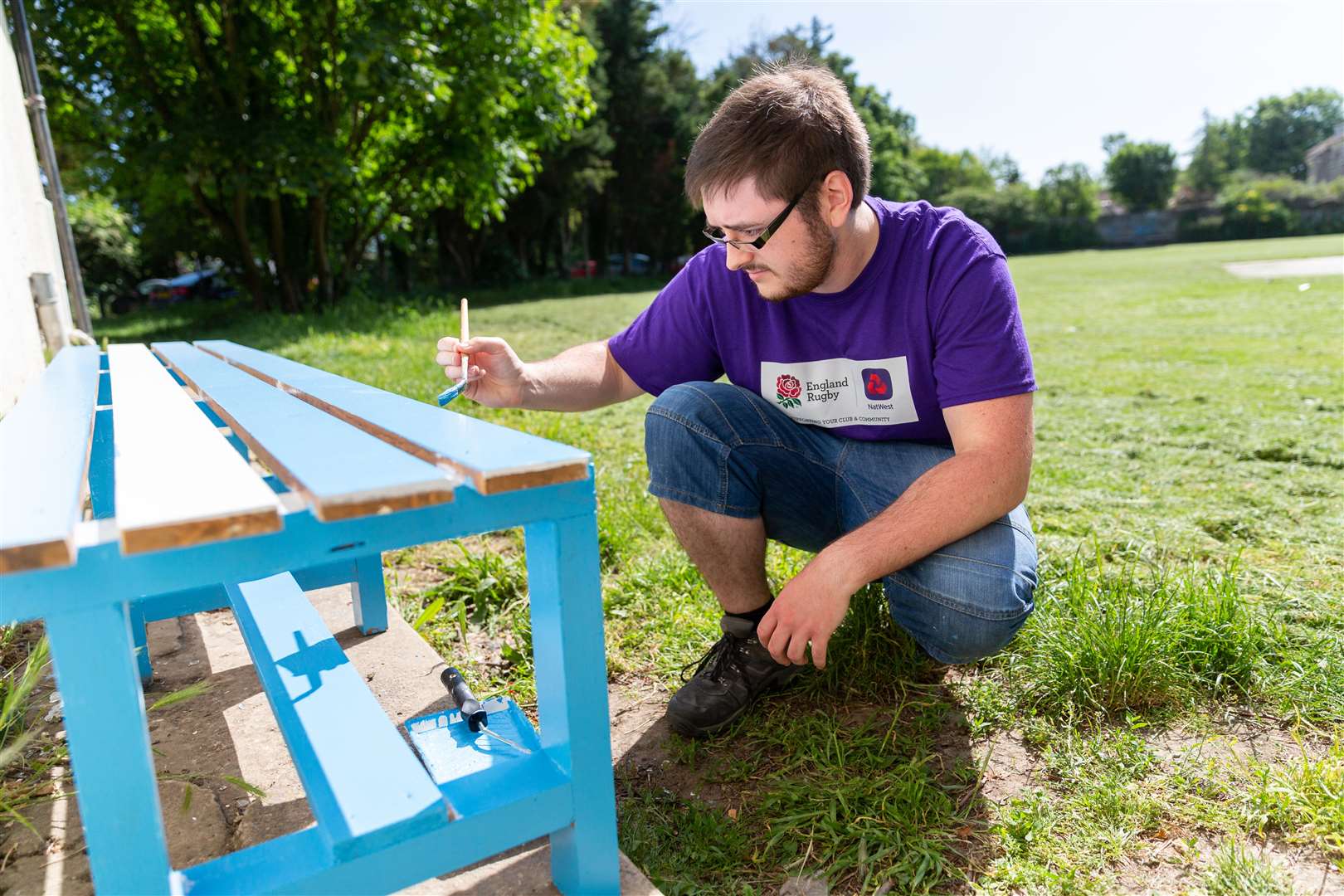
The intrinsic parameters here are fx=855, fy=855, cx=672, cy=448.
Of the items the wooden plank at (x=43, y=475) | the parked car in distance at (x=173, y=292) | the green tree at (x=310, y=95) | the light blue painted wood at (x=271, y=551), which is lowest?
the parked car in distance at (x=173, y=292)

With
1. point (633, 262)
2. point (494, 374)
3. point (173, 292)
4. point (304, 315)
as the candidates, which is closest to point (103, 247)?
point (173, 292)

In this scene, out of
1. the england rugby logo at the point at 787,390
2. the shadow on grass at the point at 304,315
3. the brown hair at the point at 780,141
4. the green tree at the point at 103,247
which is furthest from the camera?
the green tree at the point at 103,247

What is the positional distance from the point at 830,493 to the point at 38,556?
1614 millimetres

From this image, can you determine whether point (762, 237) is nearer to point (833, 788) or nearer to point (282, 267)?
point (833, 788)

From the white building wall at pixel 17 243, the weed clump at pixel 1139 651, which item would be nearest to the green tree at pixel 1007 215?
the white building wall at pixel 17 243

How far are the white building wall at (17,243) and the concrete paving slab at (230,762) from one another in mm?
1463

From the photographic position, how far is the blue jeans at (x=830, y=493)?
67.8 inches

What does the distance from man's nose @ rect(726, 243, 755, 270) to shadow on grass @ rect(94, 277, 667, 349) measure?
765 cm

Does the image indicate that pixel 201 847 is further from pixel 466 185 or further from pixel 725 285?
pixel 466 185

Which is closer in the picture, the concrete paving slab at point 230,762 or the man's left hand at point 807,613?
the concrete paving slab at point 230,762

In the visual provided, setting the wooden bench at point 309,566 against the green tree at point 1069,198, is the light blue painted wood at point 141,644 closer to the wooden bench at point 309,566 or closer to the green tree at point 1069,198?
the wooden bench at point 309,566

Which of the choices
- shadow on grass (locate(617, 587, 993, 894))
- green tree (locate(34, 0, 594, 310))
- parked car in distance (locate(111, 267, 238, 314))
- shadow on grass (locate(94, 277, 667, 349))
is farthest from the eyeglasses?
parked car in distance (locate(111, 267, 238, 314))

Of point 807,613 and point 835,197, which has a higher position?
point 835,197

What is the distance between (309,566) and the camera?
122 centimetres
